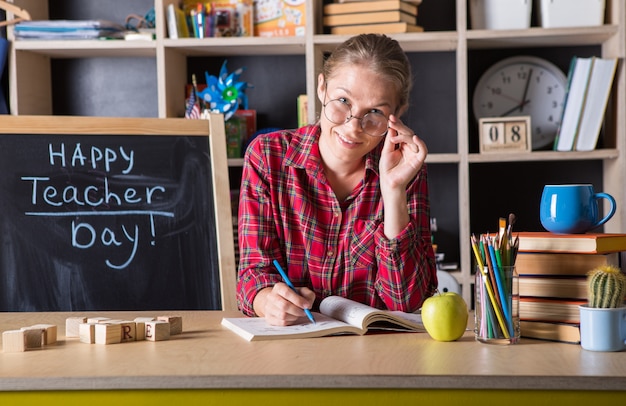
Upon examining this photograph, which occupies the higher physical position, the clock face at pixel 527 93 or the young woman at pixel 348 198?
the clock face at pixel 527 93

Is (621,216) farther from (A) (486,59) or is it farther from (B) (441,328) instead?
(B) (441,328)

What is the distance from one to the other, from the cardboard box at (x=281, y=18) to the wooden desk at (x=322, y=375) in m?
2.02

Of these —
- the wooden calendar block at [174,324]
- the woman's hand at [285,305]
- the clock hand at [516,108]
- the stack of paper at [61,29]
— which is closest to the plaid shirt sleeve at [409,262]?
the woman's hand at [285,305]

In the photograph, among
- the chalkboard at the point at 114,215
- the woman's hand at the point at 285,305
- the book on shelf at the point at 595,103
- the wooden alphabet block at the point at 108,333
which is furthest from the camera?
the book on shelf at the point at 595,103

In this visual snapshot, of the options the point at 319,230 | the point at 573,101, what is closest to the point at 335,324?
the point at 319,230

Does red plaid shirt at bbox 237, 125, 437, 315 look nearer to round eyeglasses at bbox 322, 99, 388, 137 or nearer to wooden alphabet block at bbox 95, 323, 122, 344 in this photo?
round eyeglasses at bbox 322, 99, 388, 137

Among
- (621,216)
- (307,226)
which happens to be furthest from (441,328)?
(621,216)

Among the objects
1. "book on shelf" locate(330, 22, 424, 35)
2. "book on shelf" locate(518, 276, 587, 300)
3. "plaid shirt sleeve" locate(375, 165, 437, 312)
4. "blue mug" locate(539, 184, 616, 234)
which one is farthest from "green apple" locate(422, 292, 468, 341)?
"book on shelf" locate(330, 22, 424, 35)

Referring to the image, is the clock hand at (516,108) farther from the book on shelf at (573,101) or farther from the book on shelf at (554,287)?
the book on shelf at (554,287)

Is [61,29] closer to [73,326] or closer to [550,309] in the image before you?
[73,326]

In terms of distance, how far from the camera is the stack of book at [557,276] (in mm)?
1236

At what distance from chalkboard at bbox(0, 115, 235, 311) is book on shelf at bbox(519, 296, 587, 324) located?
92cm

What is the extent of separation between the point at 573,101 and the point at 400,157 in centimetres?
151

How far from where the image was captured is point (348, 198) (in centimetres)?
174
